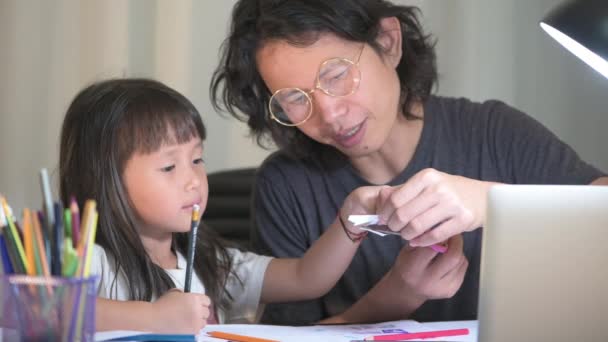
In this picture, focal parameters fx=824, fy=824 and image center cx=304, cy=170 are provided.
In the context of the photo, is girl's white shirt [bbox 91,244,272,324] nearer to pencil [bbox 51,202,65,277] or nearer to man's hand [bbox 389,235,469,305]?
man's hand [bbox 389,235,469,305]

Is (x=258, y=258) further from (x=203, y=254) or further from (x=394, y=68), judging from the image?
(x=394, y=68)

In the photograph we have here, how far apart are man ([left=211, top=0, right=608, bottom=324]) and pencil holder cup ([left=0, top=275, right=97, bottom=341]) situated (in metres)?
0.58

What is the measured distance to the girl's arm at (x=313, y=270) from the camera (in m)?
1.42

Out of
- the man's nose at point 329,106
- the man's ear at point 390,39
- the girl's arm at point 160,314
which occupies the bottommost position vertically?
the girl's arm at point 160,314

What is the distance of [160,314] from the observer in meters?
1.09

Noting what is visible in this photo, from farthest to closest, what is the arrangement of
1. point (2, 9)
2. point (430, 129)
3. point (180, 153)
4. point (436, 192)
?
1. point (2, 9)
2. point (430, 129)
3. point (180, 153)
4. point (436, 192)

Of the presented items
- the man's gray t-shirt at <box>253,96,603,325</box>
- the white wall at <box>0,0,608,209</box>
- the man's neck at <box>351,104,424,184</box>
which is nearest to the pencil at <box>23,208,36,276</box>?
the man's gray t-shirt at <box>253,96,603,325</box>

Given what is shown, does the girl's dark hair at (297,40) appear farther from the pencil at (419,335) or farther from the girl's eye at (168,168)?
the pencil at (419,335)

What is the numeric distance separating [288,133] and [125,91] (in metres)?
0.41

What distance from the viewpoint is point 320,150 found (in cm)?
170

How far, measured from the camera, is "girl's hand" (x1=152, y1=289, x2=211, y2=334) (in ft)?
3.48

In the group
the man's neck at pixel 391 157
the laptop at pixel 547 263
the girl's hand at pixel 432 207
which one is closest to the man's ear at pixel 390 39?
the man's neck at pixel 391 157

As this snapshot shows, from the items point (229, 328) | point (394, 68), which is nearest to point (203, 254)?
point (229, 328)

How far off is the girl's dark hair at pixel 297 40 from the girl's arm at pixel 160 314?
21.6 inches
